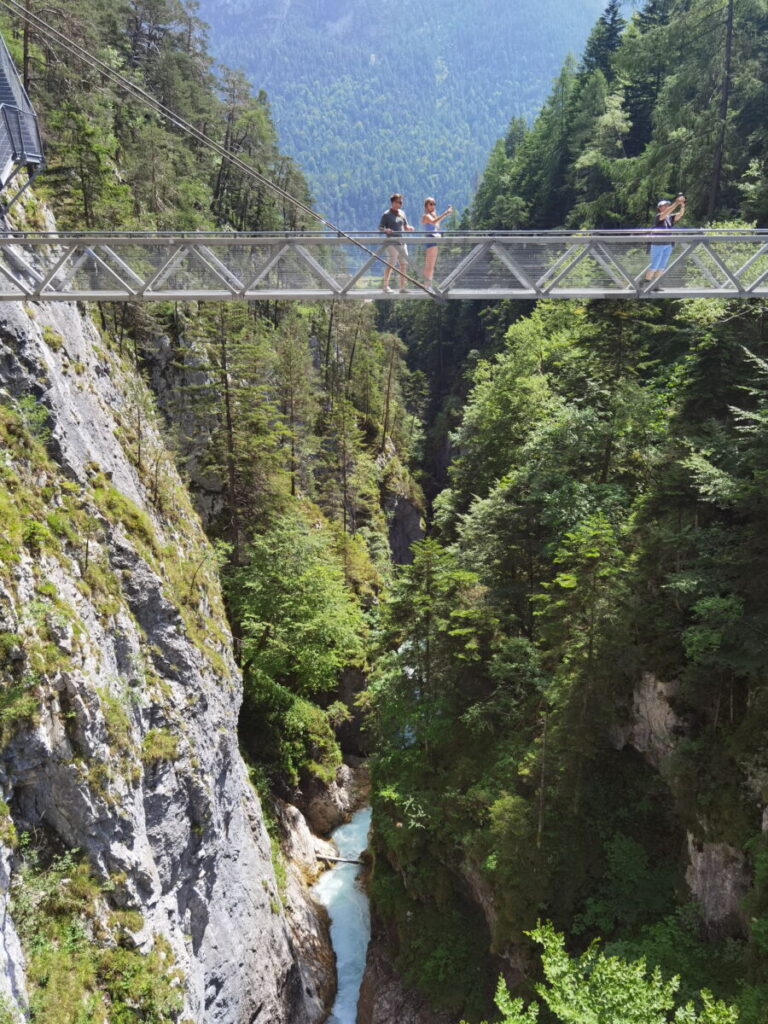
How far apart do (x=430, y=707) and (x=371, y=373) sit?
1292 inches

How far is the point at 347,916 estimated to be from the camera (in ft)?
70.3

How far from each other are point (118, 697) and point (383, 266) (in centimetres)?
967

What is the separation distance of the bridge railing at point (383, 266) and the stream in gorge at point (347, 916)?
1995 cm

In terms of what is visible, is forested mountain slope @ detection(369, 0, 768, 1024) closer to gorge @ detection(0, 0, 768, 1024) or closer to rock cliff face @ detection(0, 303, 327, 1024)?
gorge @ detection(0, 0, 768, 1024)

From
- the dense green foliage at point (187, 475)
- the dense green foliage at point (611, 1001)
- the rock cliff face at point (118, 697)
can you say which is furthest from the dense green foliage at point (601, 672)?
the rock cliff face at point (118, 697)

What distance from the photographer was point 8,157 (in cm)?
1335

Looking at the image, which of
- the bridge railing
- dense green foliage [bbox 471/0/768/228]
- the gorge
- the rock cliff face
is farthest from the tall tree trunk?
the rock cliff face

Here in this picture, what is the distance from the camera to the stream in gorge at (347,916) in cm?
1914

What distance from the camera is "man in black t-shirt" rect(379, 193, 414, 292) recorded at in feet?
37.6

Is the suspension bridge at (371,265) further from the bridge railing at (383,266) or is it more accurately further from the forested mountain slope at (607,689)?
the forested mountain slope at (607,689)

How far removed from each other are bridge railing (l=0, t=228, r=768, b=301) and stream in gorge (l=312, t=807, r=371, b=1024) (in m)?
19.9

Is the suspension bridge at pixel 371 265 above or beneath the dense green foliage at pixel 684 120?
beneath

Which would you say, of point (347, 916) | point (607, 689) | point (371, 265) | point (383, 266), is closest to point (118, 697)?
point (371, 265)

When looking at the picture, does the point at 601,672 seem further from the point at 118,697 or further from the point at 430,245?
the point at 118,697
